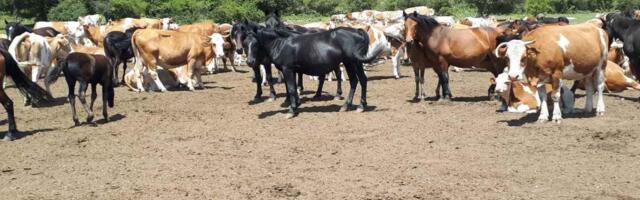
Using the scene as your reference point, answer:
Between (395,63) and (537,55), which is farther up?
(537,55)

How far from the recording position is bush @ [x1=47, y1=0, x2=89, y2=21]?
5384cm

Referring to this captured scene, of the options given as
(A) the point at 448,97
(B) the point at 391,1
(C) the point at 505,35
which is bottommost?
(B) the point at 391,1

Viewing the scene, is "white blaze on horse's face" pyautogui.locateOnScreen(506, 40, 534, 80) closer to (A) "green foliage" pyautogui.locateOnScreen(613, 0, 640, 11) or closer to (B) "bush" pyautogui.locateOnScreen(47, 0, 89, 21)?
(B) "bush" pyautogui.locateOnScreen(47, 0, 89, 21)

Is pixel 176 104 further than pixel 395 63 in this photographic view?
No

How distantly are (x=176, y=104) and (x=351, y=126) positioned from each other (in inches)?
196

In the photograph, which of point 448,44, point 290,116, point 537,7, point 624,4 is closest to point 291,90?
point 290,116

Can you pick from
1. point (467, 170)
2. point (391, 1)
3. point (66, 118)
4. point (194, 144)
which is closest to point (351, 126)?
point (194, 144)

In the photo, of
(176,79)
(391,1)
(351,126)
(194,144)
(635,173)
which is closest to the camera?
(635,173)

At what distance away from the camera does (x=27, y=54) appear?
16.1m

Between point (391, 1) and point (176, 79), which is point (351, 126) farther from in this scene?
point (391, 1)

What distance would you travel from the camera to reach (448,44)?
45.9 feet

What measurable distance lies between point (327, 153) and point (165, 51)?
27.5 feet

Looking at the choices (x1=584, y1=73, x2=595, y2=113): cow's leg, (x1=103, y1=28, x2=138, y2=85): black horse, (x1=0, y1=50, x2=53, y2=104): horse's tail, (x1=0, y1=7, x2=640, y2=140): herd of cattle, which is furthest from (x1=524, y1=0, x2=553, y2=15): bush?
(x1=0, y1=50, x2=53, y2=104): horse's tail

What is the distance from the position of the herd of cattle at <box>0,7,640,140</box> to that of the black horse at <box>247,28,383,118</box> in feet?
0.06
